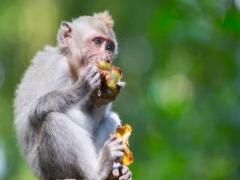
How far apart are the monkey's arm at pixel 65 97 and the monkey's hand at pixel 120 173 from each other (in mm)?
783

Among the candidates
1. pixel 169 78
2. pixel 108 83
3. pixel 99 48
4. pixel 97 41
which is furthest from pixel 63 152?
pixel 169 78

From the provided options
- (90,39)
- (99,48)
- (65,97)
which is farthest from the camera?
(90,39)

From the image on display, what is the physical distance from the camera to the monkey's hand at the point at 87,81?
32.3 ft

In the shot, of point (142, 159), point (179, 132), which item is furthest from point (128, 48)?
point (179, 132)

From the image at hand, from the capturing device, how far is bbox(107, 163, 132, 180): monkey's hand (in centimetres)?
958

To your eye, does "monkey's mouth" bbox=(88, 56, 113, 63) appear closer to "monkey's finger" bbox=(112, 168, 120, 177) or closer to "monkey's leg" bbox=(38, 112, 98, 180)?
"monkey's leg" bbox=(38, 112, 98, 180)

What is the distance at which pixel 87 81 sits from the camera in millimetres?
9883

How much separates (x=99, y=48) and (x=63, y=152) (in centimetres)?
134

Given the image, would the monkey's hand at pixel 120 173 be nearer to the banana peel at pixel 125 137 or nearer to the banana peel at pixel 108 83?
the banana peel at pixel 125 137

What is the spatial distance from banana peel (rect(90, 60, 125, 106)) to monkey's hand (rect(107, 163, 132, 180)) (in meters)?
0.66

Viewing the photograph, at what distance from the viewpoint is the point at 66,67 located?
1044cm

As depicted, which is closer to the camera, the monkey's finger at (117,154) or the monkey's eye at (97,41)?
the monkey's finger at (117,154)

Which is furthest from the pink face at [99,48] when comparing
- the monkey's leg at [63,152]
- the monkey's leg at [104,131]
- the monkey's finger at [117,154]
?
the monkey's finger at [117,154]

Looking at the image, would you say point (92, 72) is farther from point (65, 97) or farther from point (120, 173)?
point (120, 173)
